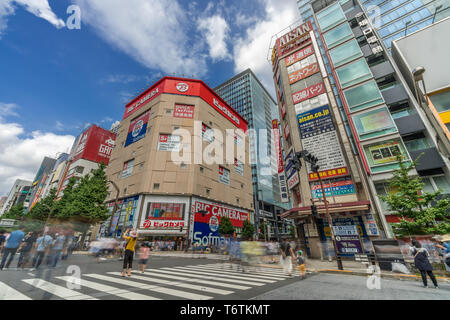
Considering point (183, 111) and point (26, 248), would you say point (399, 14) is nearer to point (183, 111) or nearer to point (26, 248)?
point (183, 111)

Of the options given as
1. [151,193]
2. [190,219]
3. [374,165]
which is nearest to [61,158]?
[151,193]

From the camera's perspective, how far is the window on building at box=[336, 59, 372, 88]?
2093 cm

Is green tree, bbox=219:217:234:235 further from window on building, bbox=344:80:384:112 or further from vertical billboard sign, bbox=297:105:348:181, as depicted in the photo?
window on building, bbox=344:80:384:112

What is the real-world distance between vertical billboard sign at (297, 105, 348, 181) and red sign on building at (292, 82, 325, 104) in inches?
86.4

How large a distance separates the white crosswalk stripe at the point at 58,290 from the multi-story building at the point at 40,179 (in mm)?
97032

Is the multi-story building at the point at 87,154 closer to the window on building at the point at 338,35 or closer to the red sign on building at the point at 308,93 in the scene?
the red sign on building at the point at 308,93

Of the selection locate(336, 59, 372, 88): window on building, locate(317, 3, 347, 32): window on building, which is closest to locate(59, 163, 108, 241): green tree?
locate(336, 59, 372, 88): window on building

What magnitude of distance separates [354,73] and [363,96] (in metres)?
3.62

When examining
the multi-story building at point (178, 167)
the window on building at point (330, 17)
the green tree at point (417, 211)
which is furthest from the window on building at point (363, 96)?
the multi-story building at point (178, 167)

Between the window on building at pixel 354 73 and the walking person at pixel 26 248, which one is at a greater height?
the window on building at pixel 354 73

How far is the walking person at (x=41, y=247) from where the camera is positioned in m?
6.97

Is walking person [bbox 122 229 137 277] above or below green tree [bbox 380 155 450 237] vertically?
below
